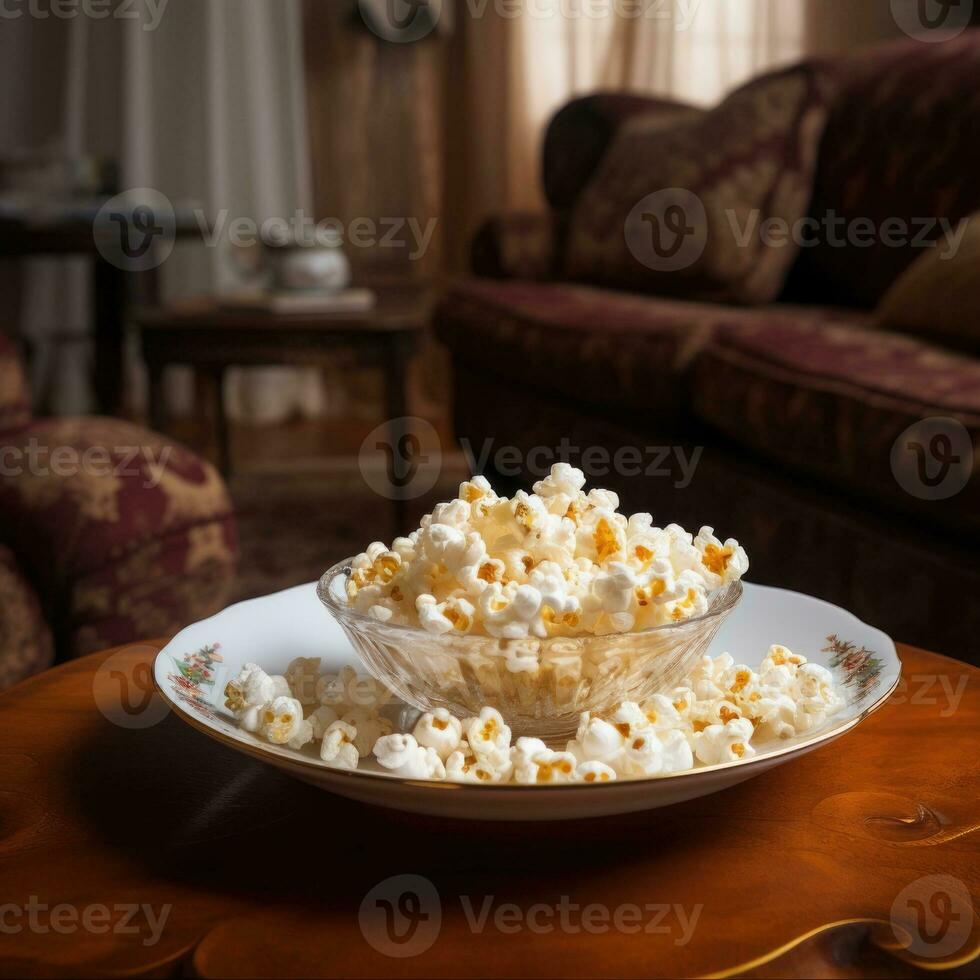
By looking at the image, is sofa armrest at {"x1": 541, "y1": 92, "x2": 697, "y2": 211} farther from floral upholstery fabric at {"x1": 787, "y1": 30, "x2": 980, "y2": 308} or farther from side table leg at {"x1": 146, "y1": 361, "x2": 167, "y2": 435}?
side table leg at {"x1": 146, "y1": 361, "x2": 167, "y2": 435}

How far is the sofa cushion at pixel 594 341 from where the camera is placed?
190cm

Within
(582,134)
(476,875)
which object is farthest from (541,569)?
(582,134)

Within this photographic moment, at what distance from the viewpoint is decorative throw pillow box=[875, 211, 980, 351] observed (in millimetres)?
1607

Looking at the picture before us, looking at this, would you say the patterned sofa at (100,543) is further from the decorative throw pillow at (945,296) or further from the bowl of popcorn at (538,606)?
the decorative throw pillow at (945,296)

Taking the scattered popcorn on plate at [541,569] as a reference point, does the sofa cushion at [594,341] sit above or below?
below

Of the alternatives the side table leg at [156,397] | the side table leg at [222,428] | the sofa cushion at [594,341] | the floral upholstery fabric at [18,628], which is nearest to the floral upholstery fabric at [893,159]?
the sofa cushion at [594,341]

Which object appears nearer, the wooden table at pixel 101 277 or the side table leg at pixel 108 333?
the wooden table at pixel 101 277

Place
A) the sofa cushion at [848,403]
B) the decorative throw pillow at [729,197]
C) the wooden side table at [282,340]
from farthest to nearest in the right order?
the decorative throw pillow at [729,197]
the wooden side table at [282,340]
the sofa cushion at [848,403]

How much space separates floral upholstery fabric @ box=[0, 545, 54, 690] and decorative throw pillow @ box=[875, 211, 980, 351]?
124cm

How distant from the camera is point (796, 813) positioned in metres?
0.58

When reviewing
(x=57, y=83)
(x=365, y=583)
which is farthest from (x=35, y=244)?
(x=365, y=583)

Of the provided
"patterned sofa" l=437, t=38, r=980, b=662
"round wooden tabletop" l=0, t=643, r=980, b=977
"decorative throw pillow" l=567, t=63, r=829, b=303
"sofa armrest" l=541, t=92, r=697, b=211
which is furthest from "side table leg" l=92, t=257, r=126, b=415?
"round wooden tabletop" l=0, t=643, r=980, b=977

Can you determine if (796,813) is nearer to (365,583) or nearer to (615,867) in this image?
(615,867)

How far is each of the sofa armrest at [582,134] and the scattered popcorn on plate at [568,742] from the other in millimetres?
2536
